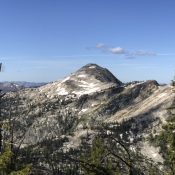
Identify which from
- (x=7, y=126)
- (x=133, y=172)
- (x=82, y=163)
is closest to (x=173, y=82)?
(x=7, y=126)

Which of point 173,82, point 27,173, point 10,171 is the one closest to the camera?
point 27,173

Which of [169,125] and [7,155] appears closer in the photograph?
[7,155]

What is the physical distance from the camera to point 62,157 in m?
16.6

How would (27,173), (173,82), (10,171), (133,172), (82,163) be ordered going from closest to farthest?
1. (82,163)
2. (133,172)
3. (27,173)
4. (10,171)
5. (173,82)

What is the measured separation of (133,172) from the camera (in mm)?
19766

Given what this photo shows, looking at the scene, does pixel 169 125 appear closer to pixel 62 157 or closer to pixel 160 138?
pixel 160 138

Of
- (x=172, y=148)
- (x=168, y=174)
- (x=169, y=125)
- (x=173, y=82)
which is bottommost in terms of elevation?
(x=168, y=174)

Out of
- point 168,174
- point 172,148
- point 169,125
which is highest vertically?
point 169,125

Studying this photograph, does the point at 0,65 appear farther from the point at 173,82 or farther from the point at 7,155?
the point at 173,82

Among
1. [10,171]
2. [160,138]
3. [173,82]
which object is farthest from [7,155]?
[173,82]

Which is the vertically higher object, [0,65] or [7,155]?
[0,65]

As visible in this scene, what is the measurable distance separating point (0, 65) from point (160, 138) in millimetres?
16295

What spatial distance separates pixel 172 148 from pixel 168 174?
258 cm

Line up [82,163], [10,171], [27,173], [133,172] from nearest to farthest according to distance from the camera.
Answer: [82,163]
[133,172]
[27,173]
[10,171]
